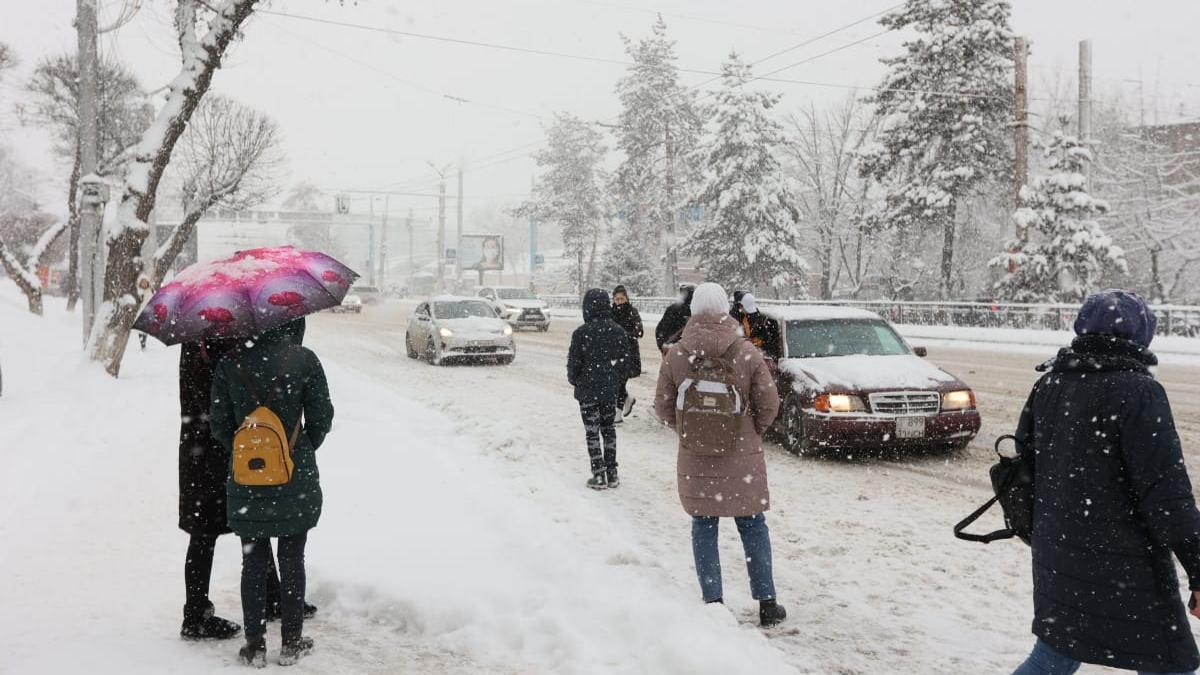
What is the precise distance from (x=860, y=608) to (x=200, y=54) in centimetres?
1197

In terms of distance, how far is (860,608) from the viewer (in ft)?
16.2

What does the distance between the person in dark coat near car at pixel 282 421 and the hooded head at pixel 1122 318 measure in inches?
114

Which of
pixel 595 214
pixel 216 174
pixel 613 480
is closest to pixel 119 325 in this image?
pixel 613 480

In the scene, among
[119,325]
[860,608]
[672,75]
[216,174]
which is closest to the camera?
[860,608]

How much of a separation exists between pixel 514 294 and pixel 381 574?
3179cm

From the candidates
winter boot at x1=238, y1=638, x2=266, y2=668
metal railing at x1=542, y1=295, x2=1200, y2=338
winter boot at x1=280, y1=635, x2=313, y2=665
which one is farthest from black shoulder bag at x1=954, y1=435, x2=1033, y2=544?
metal railing at x1=542, y1=295, x2=1200, y2=338

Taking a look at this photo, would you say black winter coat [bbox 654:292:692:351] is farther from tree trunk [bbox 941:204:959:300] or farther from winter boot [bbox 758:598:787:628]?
tree trunk [bbox 941:204:959:300]

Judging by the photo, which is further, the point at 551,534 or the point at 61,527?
the point at 61,527

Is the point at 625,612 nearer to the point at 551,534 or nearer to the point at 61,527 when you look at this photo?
the point at 551,534

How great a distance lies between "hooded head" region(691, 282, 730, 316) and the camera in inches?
178

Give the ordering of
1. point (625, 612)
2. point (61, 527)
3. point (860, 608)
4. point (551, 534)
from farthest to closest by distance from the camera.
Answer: point (61, 527), point (551, 534), point (860, 608), point (625, 612)

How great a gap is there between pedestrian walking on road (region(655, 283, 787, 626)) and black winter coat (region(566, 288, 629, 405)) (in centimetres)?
310

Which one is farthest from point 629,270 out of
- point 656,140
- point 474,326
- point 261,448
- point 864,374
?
point 261,448

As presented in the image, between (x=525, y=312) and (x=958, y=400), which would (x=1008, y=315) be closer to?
(x=525, y=312)
